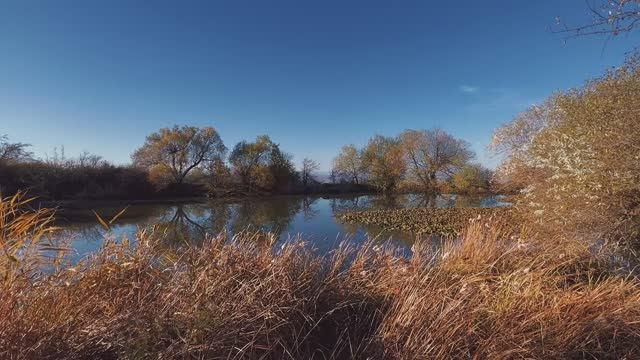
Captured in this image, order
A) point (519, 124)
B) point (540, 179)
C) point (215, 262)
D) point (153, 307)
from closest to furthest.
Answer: point (153, 307)
point (215, 262)
point (540, 179)
point (519, 124)

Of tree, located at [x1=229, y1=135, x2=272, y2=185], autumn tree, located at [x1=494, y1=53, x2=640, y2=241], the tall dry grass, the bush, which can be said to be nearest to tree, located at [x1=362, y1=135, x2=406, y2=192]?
tree, located at [x1=229, y1=135, x2=272, y2=185]

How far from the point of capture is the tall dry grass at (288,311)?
7.45ft

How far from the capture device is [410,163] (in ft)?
165

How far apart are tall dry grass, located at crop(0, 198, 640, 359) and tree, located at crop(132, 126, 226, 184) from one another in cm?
3898

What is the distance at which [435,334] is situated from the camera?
8.59 feet

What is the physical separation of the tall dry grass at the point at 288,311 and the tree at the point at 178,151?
39.0 m

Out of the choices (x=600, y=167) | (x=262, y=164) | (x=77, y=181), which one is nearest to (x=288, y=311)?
(x=600, y=167)

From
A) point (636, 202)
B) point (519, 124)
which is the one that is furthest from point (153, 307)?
point (519, 124)

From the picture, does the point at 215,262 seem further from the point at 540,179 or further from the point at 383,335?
the point at 540,179

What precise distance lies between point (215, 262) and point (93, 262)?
830mm

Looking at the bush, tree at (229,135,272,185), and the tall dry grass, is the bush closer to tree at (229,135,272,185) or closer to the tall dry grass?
tree at (229,135,272,185)

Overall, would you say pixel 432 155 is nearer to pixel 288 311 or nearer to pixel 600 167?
pixel 600 167

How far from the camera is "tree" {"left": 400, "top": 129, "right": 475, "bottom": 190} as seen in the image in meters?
48.9

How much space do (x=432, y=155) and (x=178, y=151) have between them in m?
30.3
